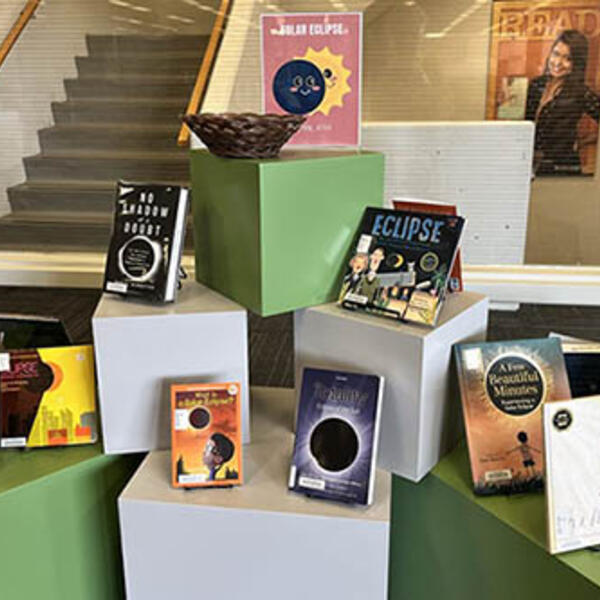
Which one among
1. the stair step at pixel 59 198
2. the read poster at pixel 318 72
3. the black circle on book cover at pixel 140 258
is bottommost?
the stair step at pixel 59 198

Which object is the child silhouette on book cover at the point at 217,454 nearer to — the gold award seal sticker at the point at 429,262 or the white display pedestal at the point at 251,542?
the white display pedestal at the point at 251,542

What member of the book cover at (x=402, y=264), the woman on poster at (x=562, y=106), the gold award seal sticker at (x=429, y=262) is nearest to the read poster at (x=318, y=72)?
the book cover at (x=402, y=264)

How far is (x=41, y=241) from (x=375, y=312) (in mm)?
3468

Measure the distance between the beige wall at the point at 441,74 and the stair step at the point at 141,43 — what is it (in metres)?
0.55

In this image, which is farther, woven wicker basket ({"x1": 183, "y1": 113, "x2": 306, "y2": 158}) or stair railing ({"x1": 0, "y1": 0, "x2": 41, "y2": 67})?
stair railing ({"x1": 0, "y1": 0, "x2": 41, "y2": 67})

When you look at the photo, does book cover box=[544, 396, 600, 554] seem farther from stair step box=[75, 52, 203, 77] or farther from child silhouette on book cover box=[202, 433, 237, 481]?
stair step box=[75, 52, 203, 77]

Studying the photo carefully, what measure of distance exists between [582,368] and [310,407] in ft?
2.08

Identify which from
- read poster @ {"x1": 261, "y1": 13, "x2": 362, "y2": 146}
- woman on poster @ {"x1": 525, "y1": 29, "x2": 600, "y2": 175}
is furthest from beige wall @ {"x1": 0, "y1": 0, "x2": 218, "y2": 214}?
read poster @ {"x1": 261, "y1": 13, "x2": 362, "y2": 146}

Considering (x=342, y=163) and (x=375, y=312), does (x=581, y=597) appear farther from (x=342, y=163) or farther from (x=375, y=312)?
(x=342, y=163)

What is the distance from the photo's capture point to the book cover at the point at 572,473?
1257mm

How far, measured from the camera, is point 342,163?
1.55 m

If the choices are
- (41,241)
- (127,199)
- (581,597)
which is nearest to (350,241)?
(127,199)

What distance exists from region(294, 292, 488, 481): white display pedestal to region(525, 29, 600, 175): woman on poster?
11.7 ft

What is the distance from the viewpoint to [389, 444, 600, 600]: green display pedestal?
4.16 ft
